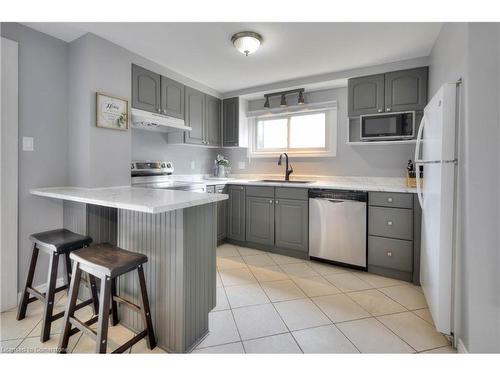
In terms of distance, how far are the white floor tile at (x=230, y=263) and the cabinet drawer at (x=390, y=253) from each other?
1.37m

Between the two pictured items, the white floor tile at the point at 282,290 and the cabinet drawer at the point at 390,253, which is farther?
the cabinet drawer at the point at 390,253

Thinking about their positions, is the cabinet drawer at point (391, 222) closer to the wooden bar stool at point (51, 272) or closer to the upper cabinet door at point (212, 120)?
the upper cabinet door at point (212, 120)

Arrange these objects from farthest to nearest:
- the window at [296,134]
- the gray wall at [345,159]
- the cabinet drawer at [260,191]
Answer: the window at [296,134] < the cabinet drawer at [260,191] < the gray wall at [345,159]

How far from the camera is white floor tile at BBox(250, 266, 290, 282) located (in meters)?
2.43

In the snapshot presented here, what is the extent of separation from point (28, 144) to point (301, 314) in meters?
2.55

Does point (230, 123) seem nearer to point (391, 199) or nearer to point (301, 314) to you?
point (391, 199)

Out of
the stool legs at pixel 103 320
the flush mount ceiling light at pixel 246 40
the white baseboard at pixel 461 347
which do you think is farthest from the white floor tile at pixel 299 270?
the flush mount ceiling light at pixel 246 40

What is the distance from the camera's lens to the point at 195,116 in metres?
3.35

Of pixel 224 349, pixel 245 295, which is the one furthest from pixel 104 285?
pixel 245 295

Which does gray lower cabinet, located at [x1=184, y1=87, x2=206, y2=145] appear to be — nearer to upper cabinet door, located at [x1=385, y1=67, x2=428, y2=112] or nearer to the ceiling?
the ceiling

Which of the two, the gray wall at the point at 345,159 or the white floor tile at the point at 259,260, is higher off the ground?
the gray wall at the point at 345,159

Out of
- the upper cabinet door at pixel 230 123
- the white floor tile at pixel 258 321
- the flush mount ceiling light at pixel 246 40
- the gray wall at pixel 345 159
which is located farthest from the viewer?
the upper cabinet door at pixel 230 123

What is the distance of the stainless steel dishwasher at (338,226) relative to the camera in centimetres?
254
